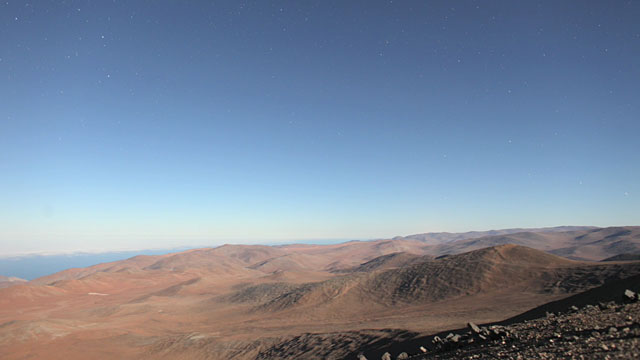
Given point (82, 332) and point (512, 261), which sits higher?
point (512, 261)

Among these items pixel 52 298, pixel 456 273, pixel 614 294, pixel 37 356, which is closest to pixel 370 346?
pixel 614 294

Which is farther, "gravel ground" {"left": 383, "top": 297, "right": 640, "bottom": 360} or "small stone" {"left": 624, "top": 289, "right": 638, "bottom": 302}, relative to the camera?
"small stone" {"left": 624, "top": 289, "right": 638, "bottom": 302}

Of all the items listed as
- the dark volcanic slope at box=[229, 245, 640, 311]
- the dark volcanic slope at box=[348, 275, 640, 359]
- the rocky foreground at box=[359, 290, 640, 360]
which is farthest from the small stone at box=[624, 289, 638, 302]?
the dark volcanic slope at box=[229, 245, 640, 311]

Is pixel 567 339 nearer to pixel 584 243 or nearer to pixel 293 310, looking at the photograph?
pixel 293 310

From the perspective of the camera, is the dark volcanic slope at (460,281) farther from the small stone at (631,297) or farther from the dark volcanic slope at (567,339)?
the small stone at (631,297)

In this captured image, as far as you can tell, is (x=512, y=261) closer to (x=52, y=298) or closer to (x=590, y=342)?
(x=590, y=342)

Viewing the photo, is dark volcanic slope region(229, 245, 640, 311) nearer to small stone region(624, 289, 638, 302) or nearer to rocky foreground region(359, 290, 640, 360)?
small stone region(624, 289, 638, 302)

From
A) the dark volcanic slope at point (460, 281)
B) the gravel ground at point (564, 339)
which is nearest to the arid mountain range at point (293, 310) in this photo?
the dark volcanic slope at point (460, 281)

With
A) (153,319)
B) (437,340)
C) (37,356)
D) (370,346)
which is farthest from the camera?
(153,319)
